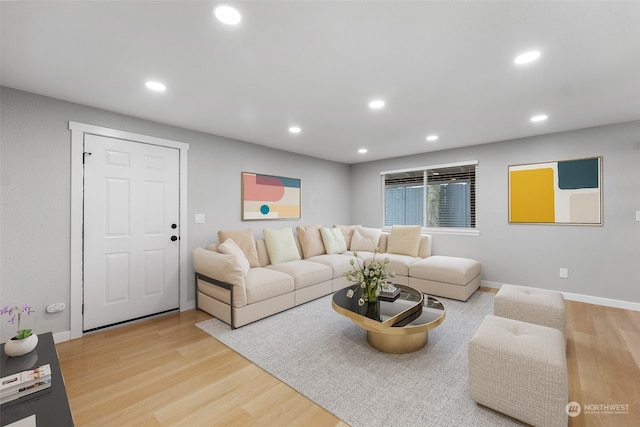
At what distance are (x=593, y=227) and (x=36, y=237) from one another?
6402 mm

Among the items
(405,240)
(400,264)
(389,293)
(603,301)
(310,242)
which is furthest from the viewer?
(405,240)

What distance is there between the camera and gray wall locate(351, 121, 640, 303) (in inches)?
131

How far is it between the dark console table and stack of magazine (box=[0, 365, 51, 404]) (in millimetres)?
25

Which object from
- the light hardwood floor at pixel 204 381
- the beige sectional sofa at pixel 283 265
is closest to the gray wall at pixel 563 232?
the beige sectional sofa at pixel 283 265

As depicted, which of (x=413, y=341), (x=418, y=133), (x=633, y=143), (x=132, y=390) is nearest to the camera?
(x=132, y=390)

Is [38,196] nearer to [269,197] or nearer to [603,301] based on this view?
[269,197]

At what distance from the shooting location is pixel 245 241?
377 cm

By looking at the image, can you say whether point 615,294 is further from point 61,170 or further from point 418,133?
point 61,170

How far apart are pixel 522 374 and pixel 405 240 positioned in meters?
3.24

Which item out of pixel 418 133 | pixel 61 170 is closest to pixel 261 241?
pixel 61 170

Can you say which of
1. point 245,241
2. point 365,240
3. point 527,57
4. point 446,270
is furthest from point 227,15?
point 365,240

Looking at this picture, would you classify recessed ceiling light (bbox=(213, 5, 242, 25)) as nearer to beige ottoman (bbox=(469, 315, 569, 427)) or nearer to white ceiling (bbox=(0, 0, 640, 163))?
white ceiling (bbox=(0, 0, 640, 163))

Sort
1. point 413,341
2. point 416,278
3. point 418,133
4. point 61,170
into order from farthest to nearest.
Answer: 1. point 416,278
2. point 418,133
3. point 61,170
4. point 413,341

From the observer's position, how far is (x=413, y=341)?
239 centimetres
